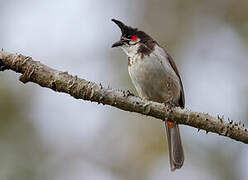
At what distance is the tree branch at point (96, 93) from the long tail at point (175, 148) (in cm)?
143

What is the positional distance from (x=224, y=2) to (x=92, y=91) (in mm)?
5437

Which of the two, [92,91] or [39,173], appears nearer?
[92,91]

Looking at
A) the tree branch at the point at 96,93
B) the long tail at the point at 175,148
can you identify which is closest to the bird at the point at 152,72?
the long tail at the point at 175,148

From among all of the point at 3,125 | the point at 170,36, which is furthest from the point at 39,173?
the point at 170,36

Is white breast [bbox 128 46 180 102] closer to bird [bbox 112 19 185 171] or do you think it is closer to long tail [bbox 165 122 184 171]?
bird [bbox 112 19 185 171]

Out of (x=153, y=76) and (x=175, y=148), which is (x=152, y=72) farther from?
(x=175, y=148)

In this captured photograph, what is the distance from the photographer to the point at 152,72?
4602 millimetres

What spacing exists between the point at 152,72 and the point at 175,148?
2.86ft

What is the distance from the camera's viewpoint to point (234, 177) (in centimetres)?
652

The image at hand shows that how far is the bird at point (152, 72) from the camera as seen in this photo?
4613 mm

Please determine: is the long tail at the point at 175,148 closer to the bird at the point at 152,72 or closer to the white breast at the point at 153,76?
the bird at the point at 152,72

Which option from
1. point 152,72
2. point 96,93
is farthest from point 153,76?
point 96,93

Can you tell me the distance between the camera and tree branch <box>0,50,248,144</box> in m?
3.16

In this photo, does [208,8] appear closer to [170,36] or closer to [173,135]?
[170,36]
